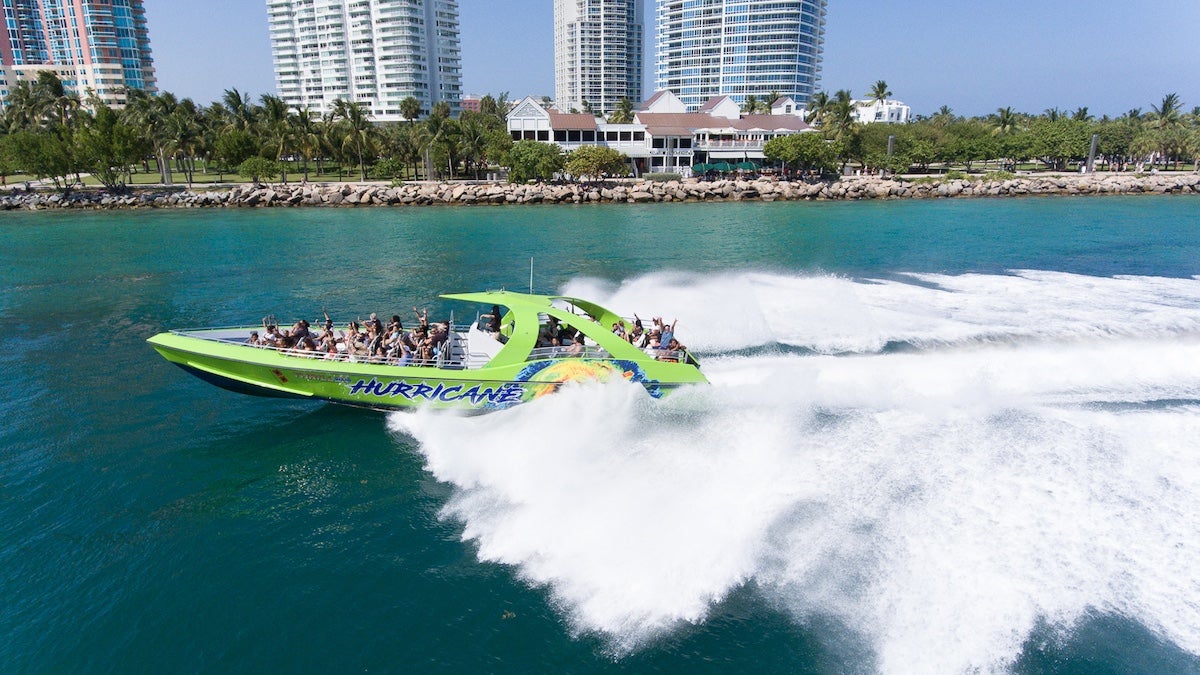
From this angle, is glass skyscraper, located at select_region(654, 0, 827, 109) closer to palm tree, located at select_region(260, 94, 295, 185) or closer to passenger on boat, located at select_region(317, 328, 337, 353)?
palm tree, located at select_region(260, 94, 295, 185)

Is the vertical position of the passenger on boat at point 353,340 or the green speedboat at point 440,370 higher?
the passenger on boat at point 353,340

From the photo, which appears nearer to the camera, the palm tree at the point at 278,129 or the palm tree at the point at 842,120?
the palm tree at the point at 278,129

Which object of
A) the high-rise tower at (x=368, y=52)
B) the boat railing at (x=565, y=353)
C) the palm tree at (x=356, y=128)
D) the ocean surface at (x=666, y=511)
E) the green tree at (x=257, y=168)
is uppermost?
the high-rise tower at (x=368, y=52)

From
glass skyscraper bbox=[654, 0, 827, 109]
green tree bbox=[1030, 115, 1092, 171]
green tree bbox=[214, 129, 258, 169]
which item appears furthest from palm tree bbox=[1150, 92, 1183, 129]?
green tree bbox=[214, 129, 258, 169]

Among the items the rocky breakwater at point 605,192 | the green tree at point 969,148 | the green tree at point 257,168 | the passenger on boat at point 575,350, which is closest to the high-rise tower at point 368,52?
the green tree at point 257,168

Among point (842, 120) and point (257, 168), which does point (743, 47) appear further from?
point (257, 168)

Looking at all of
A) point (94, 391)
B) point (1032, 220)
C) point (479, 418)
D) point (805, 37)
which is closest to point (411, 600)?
point (479, 418)

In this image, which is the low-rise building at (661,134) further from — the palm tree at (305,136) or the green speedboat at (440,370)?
the green speedboat at (440,370)
